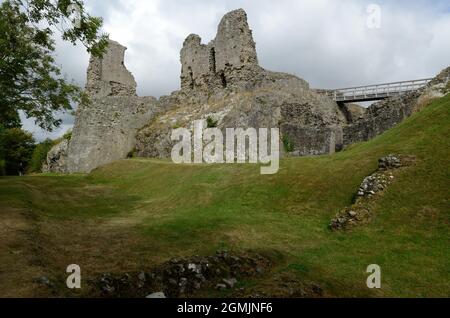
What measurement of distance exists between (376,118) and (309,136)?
4.96 meters

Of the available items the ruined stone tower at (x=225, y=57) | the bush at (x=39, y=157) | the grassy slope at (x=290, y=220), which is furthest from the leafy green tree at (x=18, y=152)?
the grassy slope at (x=290, y=220)

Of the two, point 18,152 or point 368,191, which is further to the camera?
point 18,152

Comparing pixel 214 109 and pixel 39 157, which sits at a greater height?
pixel 214 109

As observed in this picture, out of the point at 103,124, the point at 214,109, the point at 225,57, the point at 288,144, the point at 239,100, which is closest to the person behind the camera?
the point at 288,144

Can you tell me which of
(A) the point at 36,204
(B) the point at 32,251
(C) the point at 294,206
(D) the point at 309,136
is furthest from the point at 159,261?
(D) the point at 309,136

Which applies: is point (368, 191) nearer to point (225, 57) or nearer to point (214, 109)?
point (214, 109)

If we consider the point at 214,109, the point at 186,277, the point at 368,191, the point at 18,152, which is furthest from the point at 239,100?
the point at 18,152

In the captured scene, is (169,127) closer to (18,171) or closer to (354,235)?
(354,235)

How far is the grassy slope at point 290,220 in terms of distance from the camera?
10.9m

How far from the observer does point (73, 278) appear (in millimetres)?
9633

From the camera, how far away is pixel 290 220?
15.7 metres

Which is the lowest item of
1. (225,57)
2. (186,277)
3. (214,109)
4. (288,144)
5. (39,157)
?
(186,277)

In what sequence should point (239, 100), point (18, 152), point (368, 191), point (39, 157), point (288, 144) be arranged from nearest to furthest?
point (368, 191) → point (288, 144) → point (239, 100) → point (39, 157) → point (18, 152)

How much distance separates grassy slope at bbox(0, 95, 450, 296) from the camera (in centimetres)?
1095
